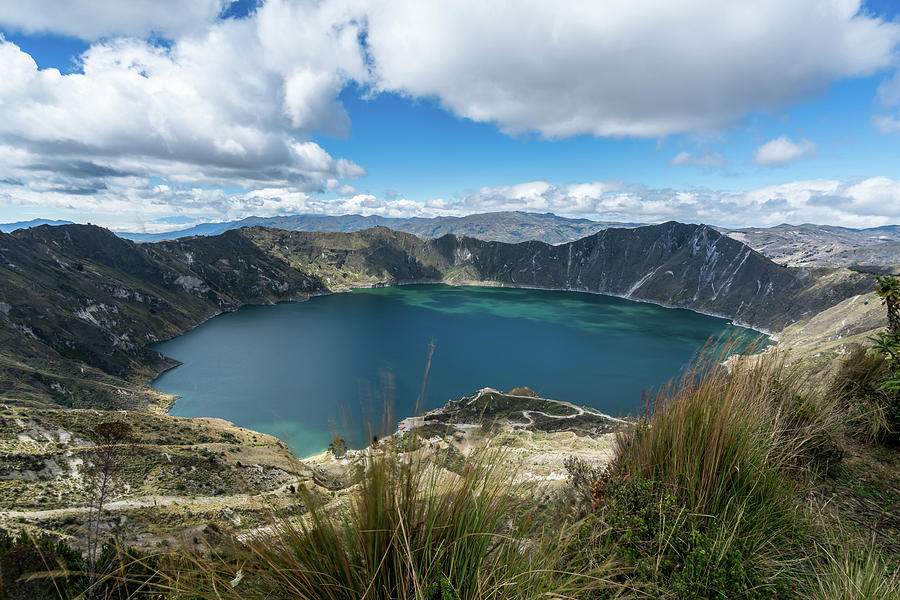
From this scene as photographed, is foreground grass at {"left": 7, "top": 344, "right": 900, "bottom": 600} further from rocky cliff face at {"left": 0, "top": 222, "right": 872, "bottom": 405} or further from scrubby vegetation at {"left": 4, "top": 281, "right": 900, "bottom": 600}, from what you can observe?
rocky cliff face at {"left": 0, "top": 222, "right": 872, "bottom": 405}

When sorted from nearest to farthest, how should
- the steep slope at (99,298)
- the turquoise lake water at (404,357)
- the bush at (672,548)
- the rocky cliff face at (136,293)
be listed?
the bush at (672,548), the steep slope at (99,298), the turquoise lake water at (404,357), the rocky cliff face at (136,293)

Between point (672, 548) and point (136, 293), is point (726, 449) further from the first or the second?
point (136, 293)

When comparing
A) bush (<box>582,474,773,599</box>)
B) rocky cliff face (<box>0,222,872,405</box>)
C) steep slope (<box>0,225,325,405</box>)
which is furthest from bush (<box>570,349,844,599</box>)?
steep slope (<box>0,225,325,405</box>)

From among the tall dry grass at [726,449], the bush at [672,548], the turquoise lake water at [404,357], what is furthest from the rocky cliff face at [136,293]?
the tall dry grass at [726,449]

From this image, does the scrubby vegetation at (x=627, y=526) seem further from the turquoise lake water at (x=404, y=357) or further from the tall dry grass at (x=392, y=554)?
the turquoise lake water at (x=404, y=357)

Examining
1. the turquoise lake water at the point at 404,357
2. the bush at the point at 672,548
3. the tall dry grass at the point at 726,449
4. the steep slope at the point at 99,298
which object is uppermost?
the tall dry grass at the point at 726,449

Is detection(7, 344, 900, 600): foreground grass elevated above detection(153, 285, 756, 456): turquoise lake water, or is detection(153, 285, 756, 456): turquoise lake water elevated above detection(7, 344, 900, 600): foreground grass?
detection(7, 344, 900, 600): foreground grass

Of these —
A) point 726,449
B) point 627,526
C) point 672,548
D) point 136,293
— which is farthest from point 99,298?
point 726,449

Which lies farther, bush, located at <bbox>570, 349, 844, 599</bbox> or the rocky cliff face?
the rocky cliff face
